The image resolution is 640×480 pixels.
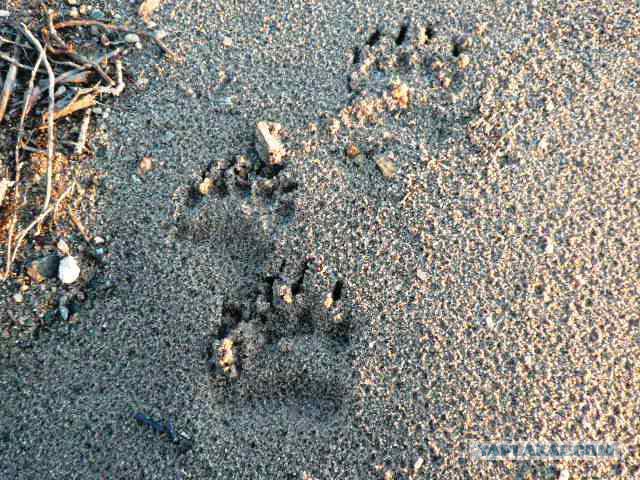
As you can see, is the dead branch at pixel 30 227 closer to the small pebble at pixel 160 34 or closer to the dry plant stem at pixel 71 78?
the dry plant stem at pixel 71 78

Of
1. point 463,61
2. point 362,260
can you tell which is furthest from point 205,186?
point 463,61

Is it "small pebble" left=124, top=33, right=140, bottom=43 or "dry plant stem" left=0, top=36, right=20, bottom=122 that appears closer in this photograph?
"dry plant stem" left=0, top=36, right=20, bottom=122

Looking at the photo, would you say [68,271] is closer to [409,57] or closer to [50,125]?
[50,125]

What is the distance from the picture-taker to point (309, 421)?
1405 millimetres

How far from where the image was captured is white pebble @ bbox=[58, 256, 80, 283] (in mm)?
1544

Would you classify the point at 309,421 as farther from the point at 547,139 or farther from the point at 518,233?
the point at 547,139

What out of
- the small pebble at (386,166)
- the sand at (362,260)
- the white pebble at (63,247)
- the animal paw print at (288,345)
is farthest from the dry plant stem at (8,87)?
the small pebble at (386,166)

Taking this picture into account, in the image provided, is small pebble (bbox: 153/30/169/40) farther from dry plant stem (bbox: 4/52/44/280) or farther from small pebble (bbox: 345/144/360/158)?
small pebble (bbox: 345/144/360/158)

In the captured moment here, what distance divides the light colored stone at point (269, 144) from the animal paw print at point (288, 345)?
0.27 m

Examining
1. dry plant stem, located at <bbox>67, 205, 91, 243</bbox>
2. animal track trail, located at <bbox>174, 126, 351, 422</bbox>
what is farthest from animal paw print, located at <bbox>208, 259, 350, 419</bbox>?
dry plant stem, located at <bbox>67, 205, 91, 243</bbox>

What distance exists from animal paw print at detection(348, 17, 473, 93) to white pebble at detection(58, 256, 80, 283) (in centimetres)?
Result: 80

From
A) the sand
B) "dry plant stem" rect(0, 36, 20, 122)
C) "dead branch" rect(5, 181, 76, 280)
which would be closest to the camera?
the sand

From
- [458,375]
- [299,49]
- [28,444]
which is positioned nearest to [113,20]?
[299,49]

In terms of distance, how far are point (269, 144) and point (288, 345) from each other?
482mm
